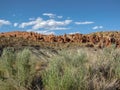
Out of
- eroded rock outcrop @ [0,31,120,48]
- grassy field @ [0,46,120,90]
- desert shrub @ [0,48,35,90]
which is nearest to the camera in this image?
grassy field @ [0,46,120,90]

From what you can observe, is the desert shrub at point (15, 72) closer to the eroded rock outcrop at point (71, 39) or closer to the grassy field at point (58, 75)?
the grassy field at point (58, 75)

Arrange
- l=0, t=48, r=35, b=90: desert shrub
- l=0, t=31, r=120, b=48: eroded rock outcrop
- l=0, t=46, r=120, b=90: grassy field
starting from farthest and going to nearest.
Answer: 1. l=0, t=31, r=120, b=48: eroded rock outcrop
2. l=0, t=48, r=35, b=90: desert shrub
3. l=0, t=46, r=120, b=90: grassy field

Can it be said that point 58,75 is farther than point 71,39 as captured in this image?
No

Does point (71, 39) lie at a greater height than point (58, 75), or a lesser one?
lesser

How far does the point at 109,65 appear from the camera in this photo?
13656 millimetres

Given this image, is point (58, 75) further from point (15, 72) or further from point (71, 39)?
point (71, 39)

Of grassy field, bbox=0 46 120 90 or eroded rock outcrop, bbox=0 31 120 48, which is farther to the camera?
eroded rock outcrop, bbox=0 31 120 48

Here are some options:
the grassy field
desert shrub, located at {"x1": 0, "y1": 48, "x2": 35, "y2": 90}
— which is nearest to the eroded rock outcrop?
the grassy field

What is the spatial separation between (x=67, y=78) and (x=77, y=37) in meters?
33.6

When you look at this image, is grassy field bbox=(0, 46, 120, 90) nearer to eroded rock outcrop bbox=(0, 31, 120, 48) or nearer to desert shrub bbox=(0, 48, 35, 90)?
desert shrub bbox=(0, 48, 35, 90)

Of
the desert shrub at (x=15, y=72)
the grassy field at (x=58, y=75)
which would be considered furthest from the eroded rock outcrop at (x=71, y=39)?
the desert shrub at (x=15, y=72)

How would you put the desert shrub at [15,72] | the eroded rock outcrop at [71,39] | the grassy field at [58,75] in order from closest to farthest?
the grassy field at [58,75] → the desert shrub at [15,72] → the eroded rock outcrop at [71,39]

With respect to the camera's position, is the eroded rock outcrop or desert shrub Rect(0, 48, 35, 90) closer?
desert shrub Rect(0, 48, 35, 90)

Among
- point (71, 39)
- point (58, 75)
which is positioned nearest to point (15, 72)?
point (58, 75)
